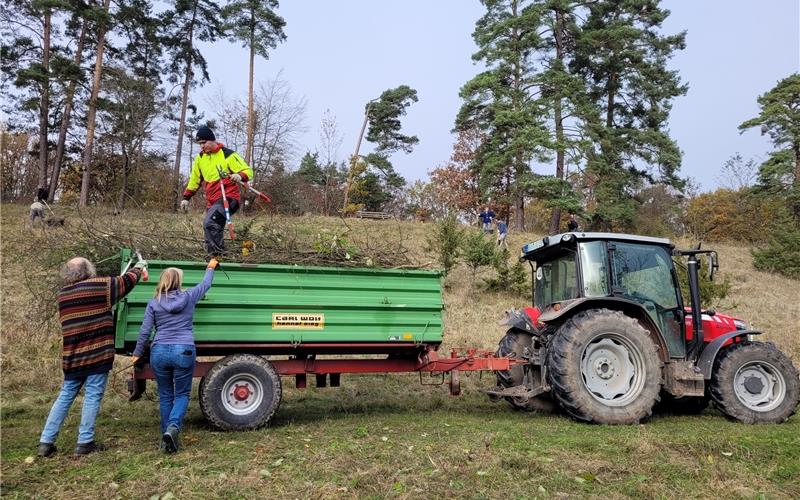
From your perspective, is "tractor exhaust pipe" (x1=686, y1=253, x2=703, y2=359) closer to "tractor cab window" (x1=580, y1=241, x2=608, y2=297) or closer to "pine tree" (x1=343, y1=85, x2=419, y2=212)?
"tractor cab window" (x1=580, y1=241, x2=608, y2=297)

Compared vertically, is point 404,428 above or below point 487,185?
below

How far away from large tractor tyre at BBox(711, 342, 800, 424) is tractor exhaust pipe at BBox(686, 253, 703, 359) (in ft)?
0.81

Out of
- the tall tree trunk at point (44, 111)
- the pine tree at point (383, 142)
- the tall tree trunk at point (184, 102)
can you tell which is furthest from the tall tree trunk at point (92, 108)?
the pine tree at point (383, 142)

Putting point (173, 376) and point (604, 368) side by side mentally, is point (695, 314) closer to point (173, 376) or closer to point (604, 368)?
point (604, 368)

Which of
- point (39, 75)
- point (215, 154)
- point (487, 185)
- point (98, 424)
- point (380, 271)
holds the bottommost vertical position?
point (98, 424)

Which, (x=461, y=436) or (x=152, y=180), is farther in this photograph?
(x=152, y=180)

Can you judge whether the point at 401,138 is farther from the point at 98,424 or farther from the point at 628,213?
the point at 98,424

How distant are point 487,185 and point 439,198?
10535mm

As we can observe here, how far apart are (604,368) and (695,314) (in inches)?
55.6

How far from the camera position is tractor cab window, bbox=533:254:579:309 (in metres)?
6.66

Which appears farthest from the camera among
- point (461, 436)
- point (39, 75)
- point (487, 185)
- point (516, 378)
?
point (487, 185)

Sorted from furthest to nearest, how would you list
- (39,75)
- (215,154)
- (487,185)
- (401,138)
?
1. (401,138)
2. (487,185)
3. (39,75)
4. (215,154)

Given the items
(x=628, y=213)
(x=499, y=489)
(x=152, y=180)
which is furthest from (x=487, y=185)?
(x=499, y=489)

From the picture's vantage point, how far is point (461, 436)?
5.12 meters
